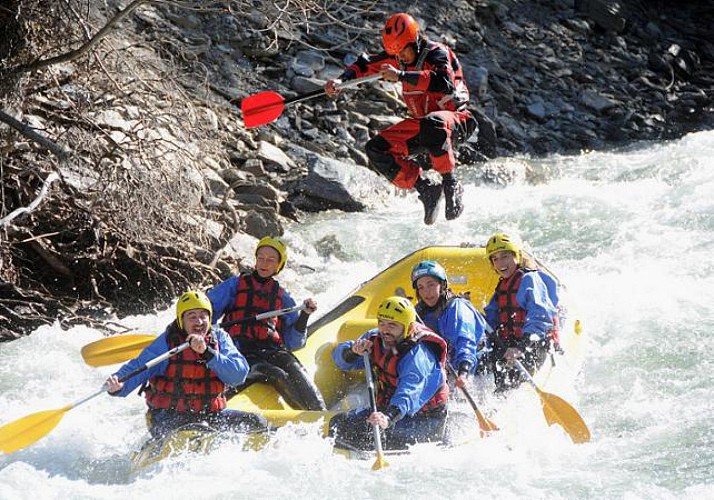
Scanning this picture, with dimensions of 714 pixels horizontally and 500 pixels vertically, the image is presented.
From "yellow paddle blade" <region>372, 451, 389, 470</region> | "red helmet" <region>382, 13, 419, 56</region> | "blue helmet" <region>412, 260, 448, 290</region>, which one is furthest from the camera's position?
"red helmet" <region>382, 13, 419, 56</region>

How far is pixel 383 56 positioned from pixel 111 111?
282cm

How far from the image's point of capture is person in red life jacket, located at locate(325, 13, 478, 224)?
758 cm

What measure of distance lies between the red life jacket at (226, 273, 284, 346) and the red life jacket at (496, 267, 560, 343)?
4.68 ft

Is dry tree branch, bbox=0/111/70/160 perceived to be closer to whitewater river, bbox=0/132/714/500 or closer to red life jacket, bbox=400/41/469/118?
whitewater river, bbox=0/132/714/500

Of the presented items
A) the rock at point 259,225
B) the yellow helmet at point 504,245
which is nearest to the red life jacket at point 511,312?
the yellow helmet at point 504,245

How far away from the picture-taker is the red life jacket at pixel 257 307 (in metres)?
7.38

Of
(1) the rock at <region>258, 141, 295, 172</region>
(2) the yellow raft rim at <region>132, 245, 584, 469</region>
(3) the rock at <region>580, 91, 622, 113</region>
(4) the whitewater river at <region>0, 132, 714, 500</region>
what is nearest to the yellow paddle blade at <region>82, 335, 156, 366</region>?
(4) the whitewater river at <region>0, 132, 714, 500</region>

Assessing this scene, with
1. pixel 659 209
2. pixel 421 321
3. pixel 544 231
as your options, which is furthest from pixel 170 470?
pixel 659 209

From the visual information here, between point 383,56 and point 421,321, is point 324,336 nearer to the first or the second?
point 421,321

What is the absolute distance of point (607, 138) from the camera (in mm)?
15172

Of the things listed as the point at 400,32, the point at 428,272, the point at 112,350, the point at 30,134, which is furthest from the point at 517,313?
the point at 30,134

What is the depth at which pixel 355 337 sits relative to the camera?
26.1 ft

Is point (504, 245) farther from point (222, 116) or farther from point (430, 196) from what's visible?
point (222, 116)

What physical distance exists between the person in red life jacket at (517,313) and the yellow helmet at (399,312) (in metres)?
1.01
